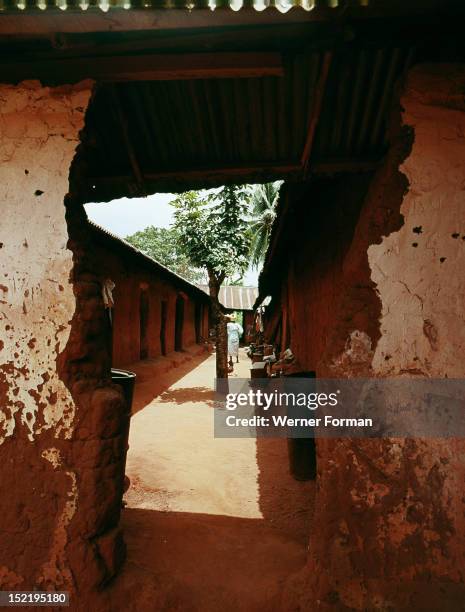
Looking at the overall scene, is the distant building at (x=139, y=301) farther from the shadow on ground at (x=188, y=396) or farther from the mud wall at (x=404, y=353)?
the mud wall at (x=404, y=353)

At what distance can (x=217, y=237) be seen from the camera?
369 inches

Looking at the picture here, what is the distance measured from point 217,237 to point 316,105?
7.13 metres

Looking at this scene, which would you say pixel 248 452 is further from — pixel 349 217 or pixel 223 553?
pixel 349 217

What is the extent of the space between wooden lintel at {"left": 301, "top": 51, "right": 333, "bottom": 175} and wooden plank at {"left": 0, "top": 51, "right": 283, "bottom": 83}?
0.83ft

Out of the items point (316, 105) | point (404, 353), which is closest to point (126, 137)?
point (316, 105)

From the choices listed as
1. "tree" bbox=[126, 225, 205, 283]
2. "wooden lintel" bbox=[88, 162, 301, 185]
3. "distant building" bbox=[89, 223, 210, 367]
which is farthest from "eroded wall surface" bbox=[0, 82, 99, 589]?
"tree" bbox=[126, 225, 205, 283]

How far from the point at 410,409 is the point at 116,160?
275 centimetres

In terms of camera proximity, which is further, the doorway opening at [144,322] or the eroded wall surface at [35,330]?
the doorway opening at [144,322]

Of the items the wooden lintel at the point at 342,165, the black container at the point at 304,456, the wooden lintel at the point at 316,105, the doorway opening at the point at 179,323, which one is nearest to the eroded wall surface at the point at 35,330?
the wooden lintel at the point at 316,105

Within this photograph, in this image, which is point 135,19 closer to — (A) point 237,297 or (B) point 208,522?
(B) point 208,522

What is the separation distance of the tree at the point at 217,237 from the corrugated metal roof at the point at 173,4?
748 centimetres

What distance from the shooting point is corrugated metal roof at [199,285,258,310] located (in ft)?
105

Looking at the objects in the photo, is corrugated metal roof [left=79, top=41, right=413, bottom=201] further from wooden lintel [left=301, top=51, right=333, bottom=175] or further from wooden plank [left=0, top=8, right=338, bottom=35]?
wooden plank [left=0, top=8, right=338, bottom=35]

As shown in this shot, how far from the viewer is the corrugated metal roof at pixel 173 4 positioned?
5.56 feet
